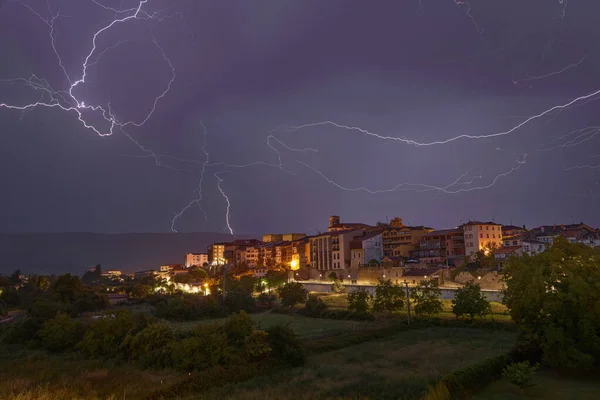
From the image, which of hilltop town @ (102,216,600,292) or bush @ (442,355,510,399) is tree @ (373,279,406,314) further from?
bush @ (442,355,510,399)

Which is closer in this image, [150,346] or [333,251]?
[150,346]

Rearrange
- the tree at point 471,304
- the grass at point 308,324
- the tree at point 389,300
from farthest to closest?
the tree at point 389,300
the tree at point 471,304
the grass at point 308,324

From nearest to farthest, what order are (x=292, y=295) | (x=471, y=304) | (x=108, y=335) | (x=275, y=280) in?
(x=108, y=335)
(x=471, y=304)
(x=292, y=295)
(x=275, y=280)

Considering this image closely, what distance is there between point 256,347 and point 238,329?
115cm

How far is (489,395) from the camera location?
1159cm

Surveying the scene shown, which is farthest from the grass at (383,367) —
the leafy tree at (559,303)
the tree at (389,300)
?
the tree at (389,300)

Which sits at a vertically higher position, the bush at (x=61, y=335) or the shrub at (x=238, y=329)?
the shrub at (x=238, y=329)

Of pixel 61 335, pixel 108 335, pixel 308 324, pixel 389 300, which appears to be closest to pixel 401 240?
pixel 389 300

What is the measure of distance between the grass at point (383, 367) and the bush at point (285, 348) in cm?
59

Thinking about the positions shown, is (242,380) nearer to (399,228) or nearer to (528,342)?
(528,342)

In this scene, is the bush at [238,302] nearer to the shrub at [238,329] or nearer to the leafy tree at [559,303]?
the shrub at [238,329]

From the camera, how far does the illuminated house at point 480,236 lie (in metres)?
51.1

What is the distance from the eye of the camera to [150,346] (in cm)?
1588

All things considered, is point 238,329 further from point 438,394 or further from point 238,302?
point 238,302
